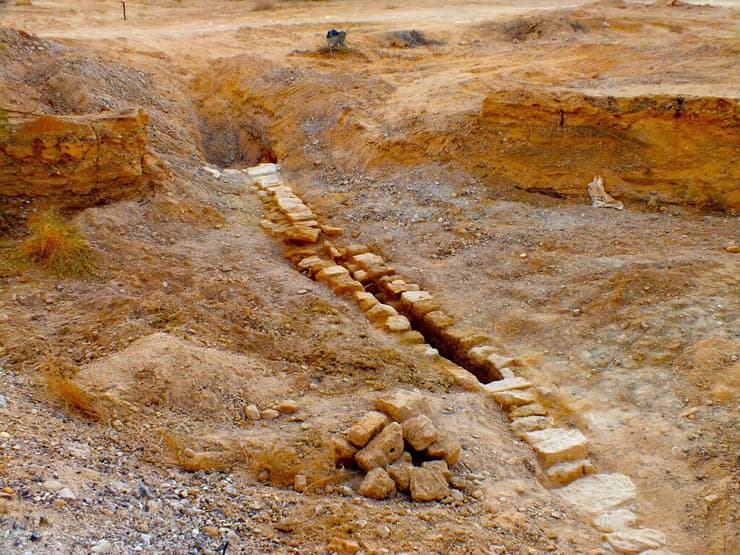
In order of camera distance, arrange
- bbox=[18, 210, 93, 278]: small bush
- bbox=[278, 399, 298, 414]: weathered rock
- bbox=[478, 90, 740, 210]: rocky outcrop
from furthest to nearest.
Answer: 1. bbox=[478, 90, 740, 210]: rocky outcrop
2. bbox=[18, 210, 93, 278]: small bush
3. bbox=[278, 399, 298, 414]: weathered rock

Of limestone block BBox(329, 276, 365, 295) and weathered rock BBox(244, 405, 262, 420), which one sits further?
limestone block BBox(329, 276, 365, 295)

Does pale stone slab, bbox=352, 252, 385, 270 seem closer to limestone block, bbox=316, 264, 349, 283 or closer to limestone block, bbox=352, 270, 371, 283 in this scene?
limestone block, bbox=352, 270, 371, 283

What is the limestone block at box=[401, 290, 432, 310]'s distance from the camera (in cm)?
702

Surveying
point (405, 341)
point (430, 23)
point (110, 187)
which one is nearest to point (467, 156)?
point (405, 341)

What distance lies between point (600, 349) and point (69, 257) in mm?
4756

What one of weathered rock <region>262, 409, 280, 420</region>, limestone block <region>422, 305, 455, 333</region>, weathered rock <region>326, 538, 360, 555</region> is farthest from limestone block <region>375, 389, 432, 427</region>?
limestone block <region>422, 305, 455, 333</region>

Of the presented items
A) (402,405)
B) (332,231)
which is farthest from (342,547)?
(332,231)

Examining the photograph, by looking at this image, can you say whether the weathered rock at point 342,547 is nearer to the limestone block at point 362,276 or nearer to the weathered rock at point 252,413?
the weathered rock at point 252,413

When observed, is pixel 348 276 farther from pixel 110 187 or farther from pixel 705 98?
pixel 705 98

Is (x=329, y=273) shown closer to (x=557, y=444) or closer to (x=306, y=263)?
(x=306, y=263)

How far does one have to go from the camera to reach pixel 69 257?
20.8 ft

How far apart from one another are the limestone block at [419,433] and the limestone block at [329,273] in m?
3.10

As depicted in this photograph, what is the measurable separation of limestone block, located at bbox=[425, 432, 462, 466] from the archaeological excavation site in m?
0.03

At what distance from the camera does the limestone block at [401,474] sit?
4.10 meters
